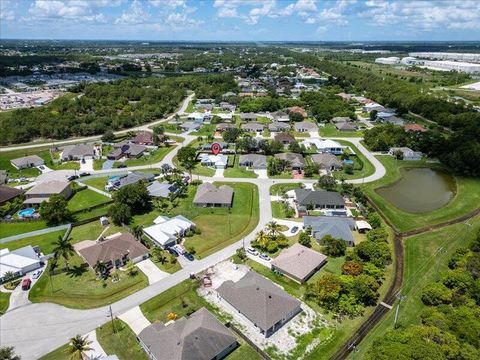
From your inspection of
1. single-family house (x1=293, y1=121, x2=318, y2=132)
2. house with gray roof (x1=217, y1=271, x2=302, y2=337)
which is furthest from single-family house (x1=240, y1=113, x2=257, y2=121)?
house with gray roof (x1=217, y1=271, x2=302, y2=337)

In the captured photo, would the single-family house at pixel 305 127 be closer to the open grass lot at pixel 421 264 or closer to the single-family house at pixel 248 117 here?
the single-family house at pixel 248 117

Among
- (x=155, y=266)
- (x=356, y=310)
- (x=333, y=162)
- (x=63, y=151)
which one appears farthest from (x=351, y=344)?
(x=63, y=151)

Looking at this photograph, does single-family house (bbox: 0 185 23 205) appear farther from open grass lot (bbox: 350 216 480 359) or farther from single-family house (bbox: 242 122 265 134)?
single-family house (bbox: 242 122 265 134)

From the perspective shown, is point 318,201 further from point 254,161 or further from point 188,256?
point 188,256

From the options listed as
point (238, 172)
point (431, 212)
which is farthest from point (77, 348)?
point (431, 212)

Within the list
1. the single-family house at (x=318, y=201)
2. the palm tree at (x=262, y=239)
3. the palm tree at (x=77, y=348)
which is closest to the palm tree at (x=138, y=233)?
the palm tree at (x=262, y=239)

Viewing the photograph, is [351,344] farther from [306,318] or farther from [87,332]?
[87,332]
